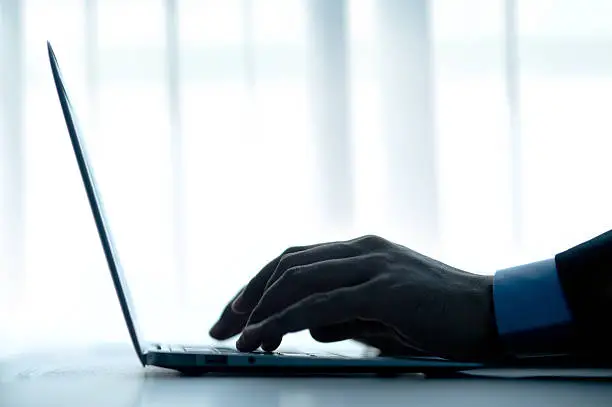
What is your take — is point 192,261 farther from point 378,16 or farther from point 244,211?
point 378,16

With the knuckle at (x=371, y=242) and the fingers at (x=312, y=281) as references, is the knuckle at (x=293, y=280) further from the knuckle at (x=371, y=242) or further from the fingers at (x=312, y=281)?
the knuckle at (x=371, y=242)

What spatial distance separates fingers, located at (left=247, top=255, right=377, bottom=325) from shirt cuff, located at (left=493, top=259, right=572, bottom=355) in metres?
0.12

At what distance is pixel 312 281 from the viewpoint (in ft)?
2.14

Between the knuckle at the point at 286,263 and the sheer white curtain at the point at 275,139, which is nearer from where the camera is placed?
the knuckle at the point at 286,263

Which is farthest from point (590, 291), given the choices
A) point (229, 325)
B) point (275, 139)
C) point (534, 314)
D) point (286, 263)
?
point (275, 139)

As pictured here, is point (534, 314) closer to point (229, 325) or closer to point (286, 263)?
point (286, 263)

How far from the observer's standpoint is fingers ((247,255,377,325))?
0.65 metres

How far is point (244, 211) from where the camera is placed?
5.70 feet

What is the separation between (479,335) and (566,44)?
1.39 meters

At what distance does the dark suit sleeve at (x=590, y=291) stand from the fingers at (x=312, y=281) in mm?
173

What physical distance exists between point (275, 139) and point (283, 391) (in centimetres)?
134

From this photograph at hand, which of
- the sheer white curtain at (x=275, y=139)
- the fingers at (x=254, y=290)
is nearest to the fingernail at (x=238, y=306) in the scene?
the fingers at (x=254, y=290)

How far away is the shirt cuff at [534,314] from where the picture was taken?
2.08ft

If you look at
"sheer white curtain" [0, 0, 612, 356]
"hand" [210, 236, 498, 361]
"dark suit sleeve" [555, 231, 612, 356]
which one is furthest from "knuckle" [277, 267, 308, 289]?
"sheer white curtain" [0, 0, 612, 356]
